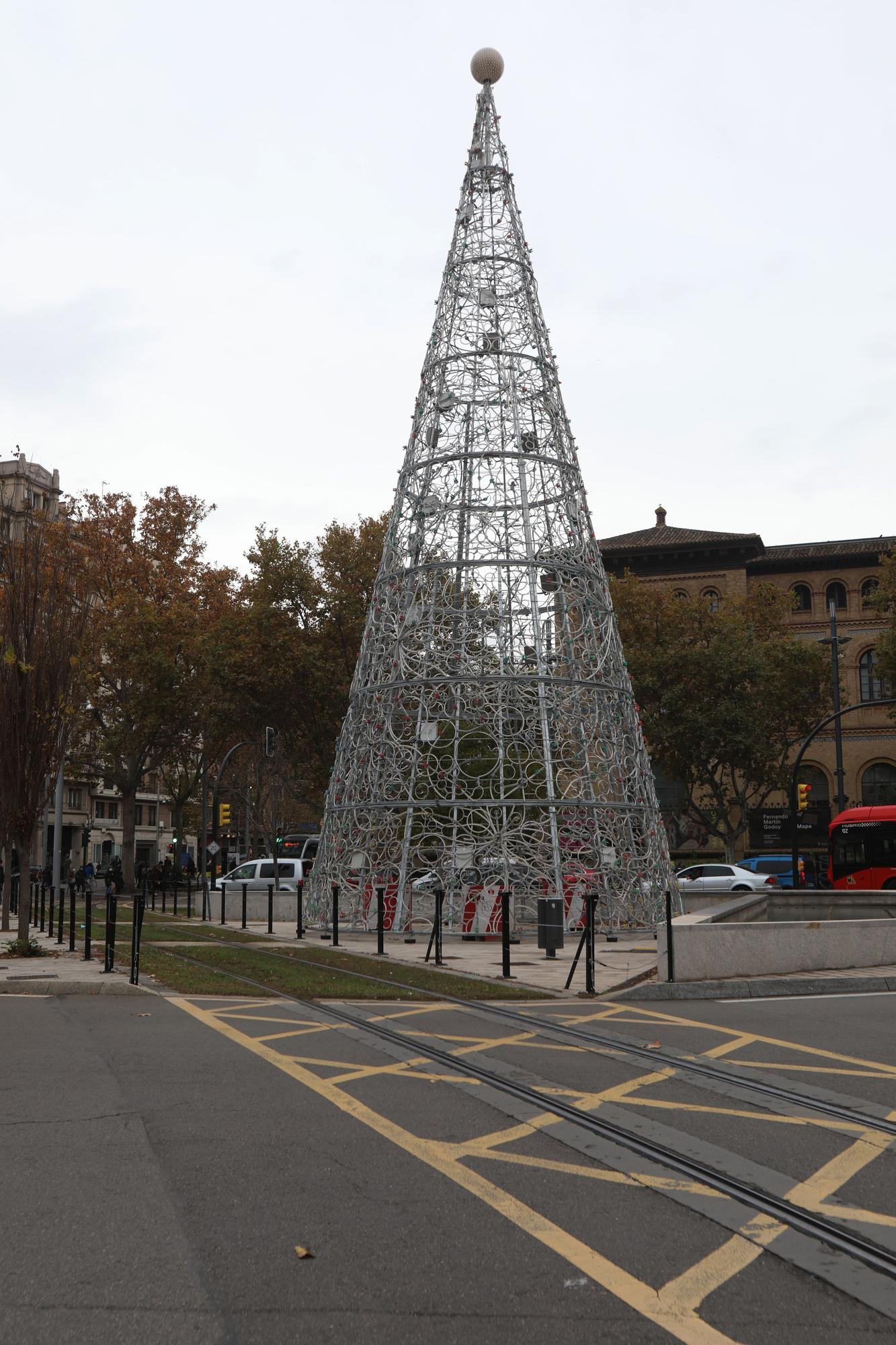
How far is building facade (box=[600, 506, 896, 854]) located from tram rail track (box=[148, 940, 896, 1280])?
4747cm

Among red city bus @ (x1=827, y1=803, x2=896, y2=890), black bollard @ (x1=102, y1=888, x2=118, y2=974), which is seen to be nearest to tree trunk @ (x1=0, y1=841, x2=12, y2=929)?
black bollard @ (x1=102, y1=888, x2=118, y2=974)

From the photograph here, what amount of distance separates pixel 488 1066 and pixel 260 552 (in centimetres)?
3181

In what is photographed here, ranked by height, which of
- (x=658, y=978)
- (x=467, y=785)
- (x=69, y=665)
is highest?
(x=69, y=665)

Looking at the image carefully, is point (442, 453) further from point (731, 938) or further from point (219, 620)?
point (219, 620)

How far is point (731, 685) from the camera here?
45375 millimetres

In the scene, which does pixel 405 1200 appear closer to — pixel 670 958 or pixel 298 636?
pixel 670 958

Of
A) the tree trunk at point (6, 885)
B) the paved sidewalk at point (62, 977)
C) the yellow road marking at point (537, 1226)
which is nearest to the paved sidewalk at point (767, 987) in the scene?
the paved sidewalk at point (62, 977)

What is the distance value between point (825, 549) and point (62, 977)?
5268 centimetres

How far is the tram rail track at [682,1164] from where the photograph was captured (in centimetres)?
491

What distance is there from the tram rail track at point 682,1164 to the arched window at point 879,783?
51163mm

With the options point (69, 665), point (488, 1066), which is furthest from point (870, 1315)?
point (69, 665)

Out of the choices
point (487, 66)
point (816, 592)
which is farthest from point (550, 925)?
point (816, 592)

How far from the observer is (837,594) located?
60.8 meters

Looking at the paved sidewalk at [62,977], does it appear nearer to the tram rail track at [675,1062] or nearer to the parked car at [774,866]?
the tram rail track at [675,1062]
